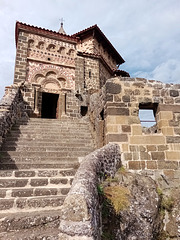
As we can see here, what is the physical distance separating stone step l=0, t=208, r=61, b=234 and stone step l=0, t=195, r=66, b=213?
0.19 meters

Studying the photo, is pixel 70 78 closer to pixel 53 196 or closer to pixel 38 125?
pixel 38 125

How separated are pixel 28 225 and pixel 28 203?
461 millimetres

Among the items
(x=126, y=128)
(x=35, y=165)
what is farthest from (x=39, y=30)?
(x=35, y=165)

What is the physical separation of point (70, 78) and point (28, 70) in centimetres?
269

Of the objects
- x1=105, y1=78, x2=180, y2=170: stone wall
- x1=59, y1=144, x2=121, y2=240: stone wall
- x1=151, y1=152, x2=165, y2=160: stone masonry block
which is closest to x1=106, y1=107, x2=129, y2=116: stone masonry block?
x1=105, y1=78, x2=180, y2=170: stone wall

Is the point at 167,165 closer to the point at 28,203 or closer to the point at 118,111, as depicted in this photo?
the point at 118,111

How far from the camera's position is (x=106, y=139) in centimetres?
488

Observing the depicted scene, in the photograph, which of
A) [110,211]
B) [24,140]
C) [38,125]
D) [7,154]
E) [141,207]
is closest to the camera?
[110,211]

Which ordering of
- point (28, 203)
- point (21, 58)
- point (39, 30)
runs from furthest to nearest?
point (39, 30), point (21, 58), point (28, 203)

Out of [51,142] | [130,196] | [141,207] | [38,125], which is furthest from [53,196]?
[38,125]

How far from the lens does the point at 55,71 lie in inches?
459

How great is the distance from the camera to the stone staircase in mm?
2426

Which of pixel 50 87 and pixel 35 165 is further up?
pixel 50 87

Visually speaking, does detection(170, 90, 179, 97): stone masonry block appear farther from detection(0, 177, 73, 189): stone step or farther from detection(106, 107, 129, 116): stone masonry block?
detection(0, 177, 73, 189): stone step
